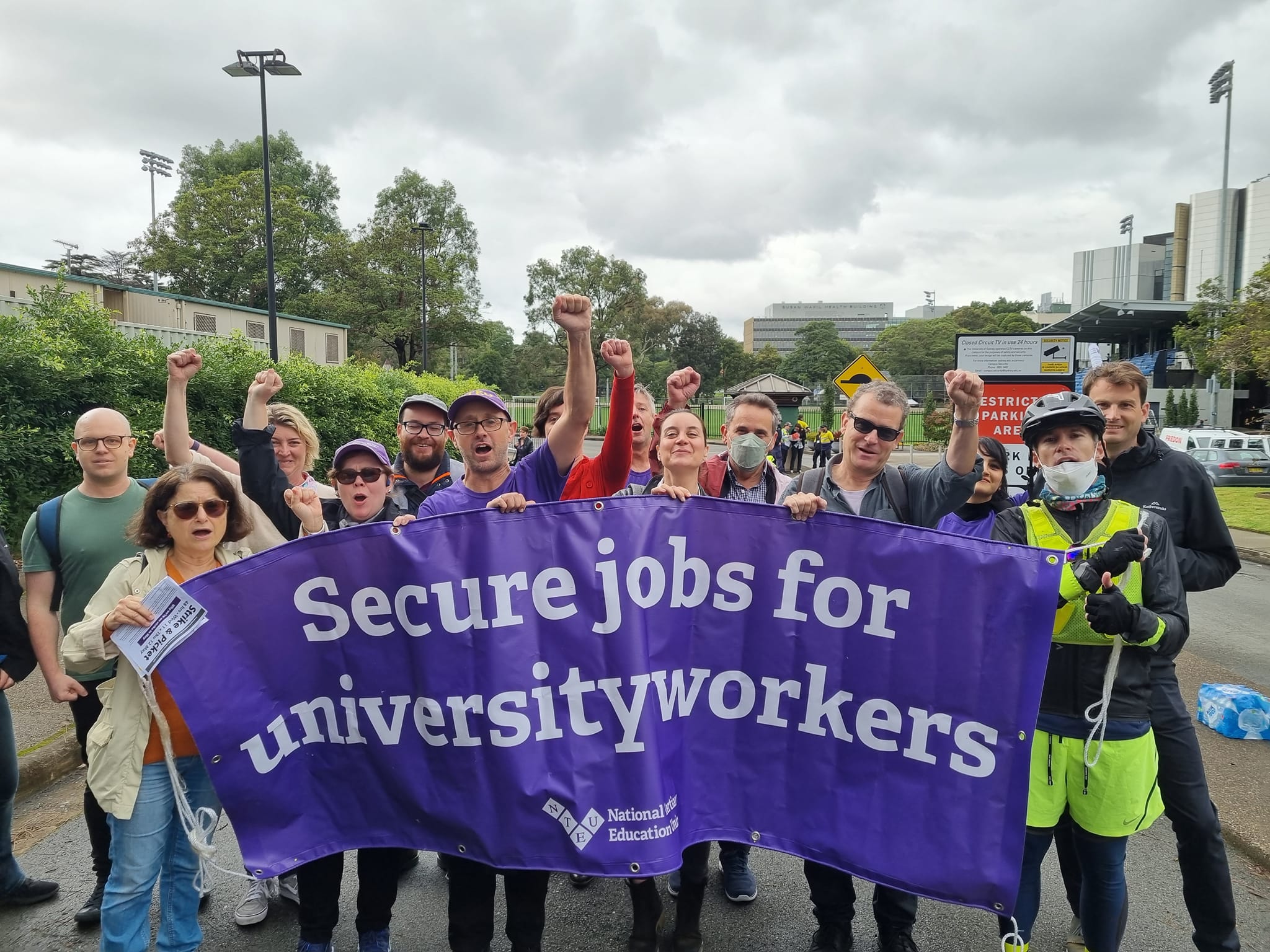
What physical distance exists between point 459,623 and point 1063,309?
129 metres

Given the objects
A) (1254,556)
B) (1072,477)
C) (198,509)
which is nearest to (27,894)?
(198,509)

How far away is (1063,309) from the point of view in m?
114

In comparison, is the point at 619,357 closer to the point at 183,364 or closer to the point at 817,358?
the point at 183,364

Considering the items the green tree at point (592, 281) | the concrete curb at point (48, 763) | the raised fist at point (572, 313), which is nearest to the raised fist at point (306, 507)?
the raised fist at point (572, 313)

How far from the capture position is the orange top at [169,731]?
2693 millimetres

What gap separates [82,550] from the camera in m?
3.26

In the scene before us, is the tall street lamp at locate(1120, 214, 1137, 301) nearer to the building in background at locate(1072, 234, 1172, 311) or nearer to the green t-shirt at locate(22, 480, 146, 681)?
the building in background at locate(1072, 234, 1172, 311)

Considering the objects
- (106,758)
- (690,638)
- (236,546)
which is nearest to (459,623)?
(690,638)

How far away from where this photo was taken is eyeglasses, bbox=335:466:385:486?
3.53 m

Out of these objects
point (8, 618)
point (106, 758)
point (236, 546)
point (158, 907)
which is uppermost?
point (236, 546)

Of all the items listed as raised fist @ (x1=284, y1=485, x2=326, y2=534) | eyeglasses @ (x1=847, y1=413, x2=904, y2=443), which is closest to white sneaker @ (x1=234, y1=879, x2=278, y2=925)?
raised fist @ (x1=284, y1=485, x2=326, y2=534)

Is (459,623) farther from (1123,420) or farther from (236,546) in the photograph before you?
(1123,420)

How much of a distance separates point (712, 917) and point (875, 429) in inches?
82.4

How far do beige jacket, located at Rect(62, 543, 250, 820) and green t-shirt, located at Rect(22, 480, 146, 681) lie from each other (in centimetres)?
62
